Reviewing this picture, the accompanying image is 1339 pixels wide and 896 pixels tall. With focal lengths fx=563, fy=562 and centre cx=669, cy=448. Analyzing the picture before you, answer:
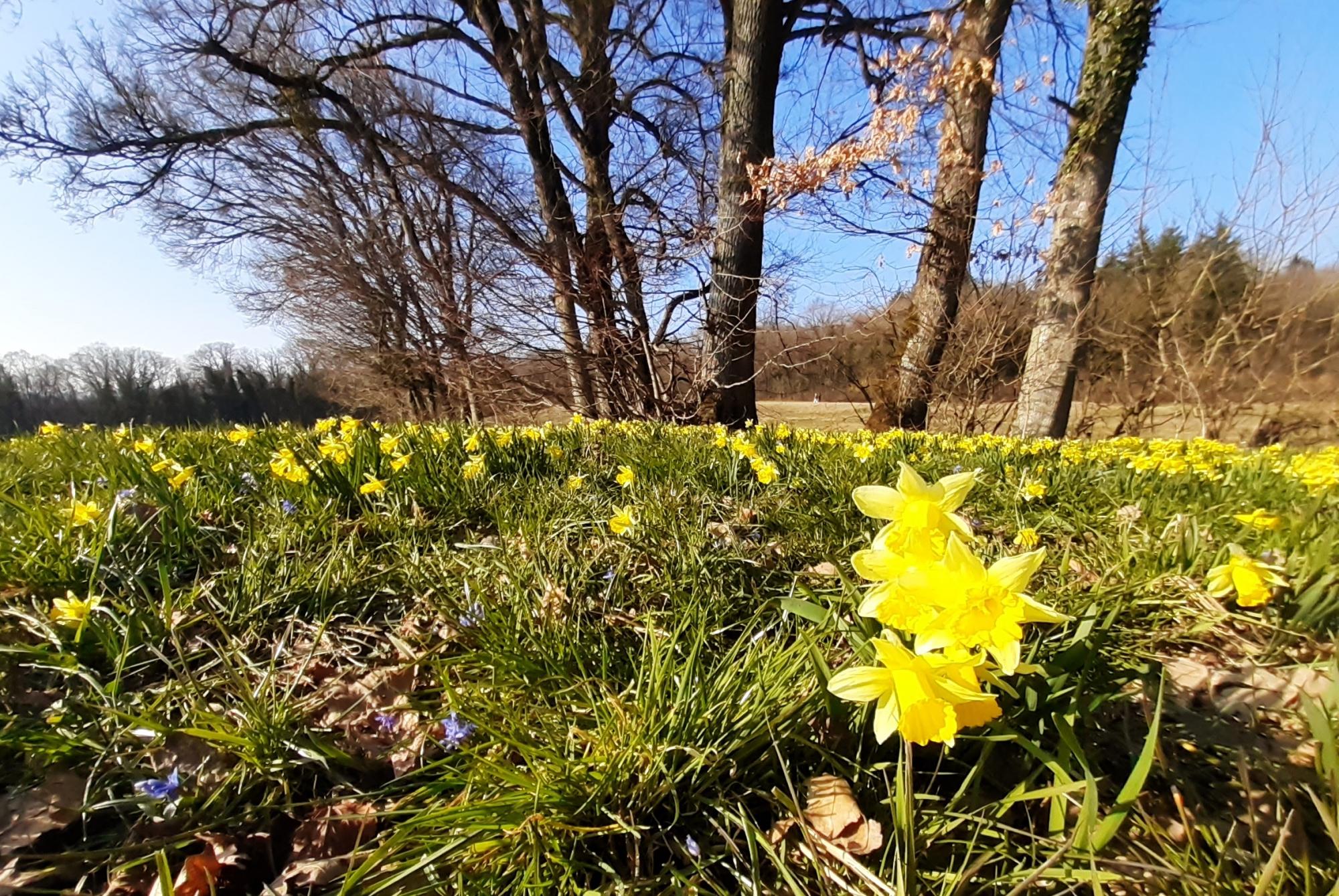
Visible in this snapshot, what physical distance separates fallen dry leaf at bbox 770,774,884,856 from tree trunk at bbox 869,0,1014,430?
8140 mm

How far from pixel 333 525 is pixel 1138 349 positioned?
10.9 metres

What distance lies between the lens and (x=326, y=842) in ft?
3.10

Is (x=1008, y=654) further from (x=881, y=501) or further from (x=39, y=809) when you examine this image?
(x=39, y=809)

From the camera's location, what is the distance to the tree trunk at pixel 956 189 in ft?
25.8

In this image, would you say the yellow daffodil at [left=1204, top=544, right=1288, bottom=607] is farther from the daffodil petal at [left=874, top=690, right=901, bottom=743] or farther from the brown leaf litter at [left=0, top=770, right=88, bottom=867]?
the brown leaf litter at [left=0, top=770, right=88, bottom=867]

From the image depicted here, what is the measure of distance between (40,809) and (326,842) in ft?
1.64

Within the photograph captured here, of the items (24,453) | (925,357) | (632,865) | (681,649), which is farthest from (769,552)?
(925,357)

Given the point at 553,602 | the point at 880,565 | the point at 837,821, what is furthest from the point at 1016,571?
the point at 553,602

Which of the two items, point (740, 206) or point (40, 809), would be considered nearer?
point (40, 809)

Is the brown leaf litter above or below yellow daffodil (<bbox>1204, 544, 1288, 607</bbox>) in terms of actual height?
below

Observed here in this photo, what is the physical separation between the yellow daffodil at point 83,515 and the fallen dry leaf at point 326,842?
1283 millimetres

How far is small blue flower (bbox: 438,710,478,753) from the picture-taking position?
0.98 metres

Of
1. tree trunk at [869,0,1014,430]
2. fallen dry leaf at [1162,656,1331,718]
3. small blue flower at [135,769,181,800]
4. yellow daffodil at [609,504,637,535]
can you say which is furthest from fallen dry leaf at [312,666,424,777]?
tree trunk at [869,0,1014,430]

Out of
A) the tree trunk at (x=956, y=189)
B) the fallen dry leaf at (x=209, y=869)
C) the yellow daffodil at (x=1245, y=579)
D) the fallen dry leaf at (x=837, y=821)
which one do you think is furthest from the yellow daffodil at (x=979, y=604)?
the tree trunk at (x=956, y=189)
